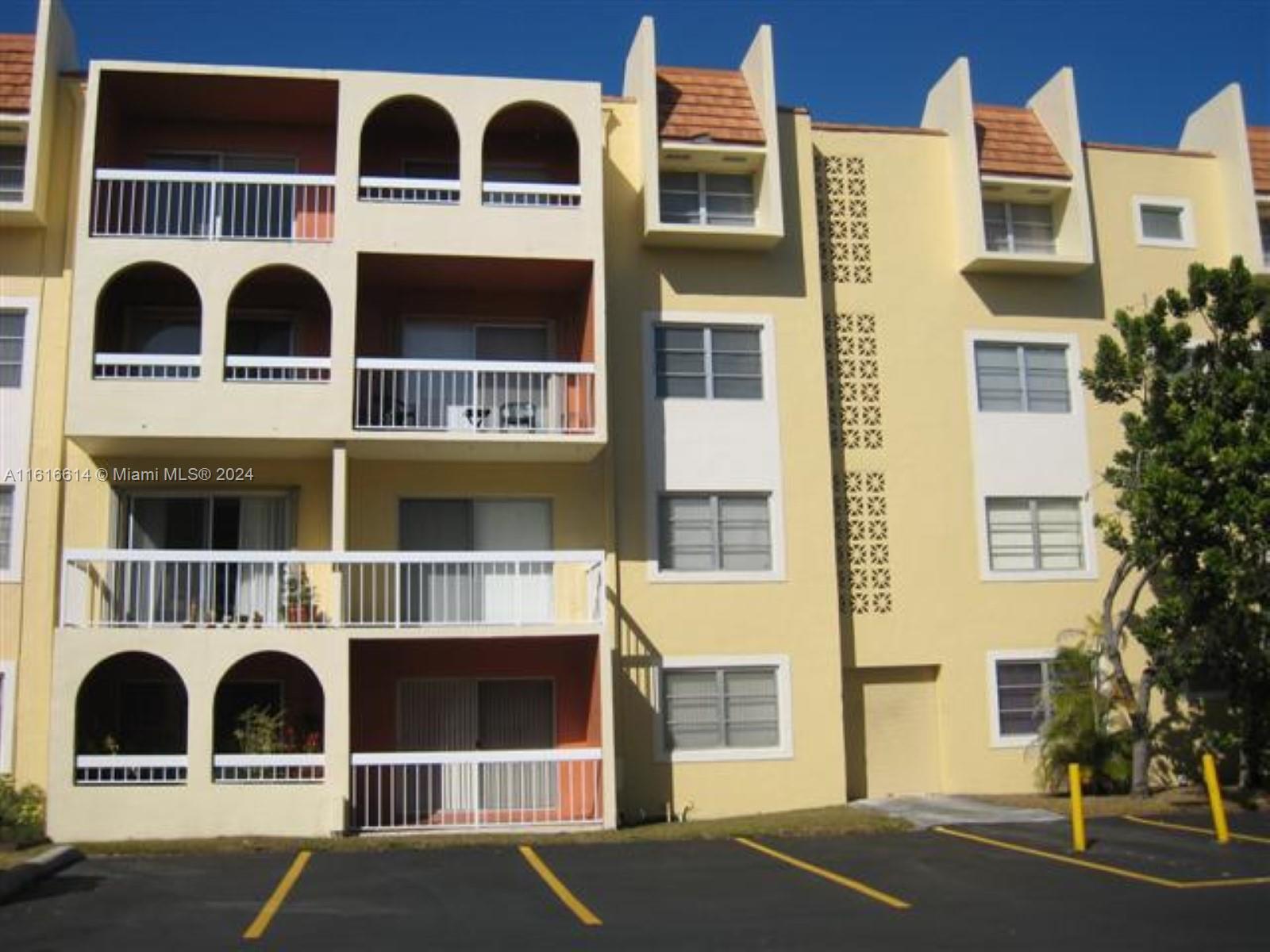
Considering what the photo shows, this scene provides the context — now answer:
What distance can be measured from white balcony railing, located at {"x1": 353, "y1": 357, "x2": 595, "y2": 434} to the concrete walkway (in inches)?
273

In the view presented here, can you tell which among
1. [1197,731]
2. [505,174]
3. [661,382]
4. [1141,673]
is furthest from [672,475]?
[1197,731]

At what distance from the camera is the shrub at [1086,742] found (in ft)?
64.3

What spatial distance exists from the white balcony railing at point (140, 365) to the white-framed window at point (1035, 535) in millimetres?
12372

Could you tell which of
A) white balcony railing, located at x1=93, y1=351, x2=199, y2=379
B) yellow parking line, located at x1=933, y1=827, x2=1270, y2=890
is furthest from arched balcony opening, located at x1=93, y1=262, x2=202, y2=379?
yellow parking line, located at x1=933, y1=827, x2=1270, y2=890

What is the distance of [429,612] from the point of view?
736 inches

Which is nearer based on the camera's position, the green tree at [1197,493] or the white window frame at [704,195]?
the green tree at [1197,493]

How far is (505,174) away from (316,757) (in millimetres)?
9572

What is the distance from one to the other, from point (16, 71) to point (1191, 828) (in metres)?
19.1

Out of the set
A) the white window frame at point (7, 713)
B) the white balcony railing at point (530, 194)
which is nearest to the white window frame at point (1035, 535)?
the white balcony railing at point (530, 194)

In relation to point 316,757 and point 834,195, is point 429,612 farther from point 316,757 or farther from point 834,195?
point 834,195

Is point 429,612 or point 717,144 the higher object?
point 717,144

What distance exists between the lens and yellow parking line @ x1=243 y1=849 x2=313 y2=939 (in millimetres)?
10891

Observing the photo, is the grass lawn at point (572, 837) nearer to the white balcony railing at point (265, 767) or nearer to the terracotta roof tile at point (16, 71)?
the white balcony railing at point (265, 767)

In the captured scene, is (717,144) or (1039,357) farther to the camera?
(1039,357)
